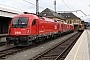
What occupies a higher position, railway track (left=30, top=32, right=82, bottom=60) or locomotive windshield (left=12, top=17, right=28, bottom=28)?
locomotive windshield (left=12, top=17, right=28, bottom=28)

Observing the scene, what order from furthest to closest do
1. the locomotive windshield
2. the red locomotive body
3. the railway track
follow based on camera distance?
the locomotive windshield → the red locomotive body → the railway track

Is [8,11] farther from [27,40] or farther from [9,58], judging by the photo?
[9,58]

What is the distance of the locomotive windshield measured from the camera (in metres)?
18.4

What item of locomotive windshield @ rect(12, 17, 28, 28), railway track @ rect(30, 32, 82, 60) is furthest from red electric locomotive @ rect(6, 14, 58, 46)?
railway track @ rect(30, 32, 82, 60)

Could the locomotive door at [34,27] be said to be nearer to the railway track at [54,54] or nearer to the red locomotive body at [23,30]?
the red locomotive body at [23,30]

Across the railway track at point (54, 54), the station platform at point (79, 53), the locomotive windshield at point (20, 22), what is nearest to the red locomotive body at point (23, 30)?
the locomotive windshield at point (20, 22)

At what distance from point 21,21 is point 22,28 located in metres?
0.83

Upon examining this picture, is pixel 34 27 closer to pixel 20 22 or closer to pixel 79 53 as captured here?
pixel 20 22

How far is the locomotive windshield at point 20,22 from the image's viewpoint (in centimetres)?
1837

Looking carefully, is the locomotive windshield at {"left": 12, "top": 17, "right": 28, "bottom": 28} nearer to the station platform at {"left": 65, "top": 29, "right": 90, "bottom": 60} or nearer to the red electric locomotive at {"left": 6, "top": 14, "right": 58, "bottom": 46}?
the red electric locomotive at {"left": 6, "top": 14, "right": 58, "bottom": 46}

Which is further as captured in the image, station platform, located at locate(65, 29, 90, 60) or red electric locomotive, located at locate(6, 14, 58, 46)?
red electric locomotive, located at locate(6, 14, 58, 46)

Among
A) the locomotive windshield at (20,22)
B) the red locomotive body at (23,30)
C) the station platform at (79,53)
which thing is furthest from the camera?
the locomotive windshield at (20,22)

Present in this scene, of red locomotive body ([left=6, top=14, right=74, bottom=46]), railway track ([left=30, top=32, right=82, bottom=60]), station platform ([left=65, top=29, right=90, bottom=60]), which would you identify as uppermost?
red locomotive body ([left=6, top=14, right=74, bottom=46])

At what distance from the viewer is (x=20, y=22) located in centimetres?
1859
